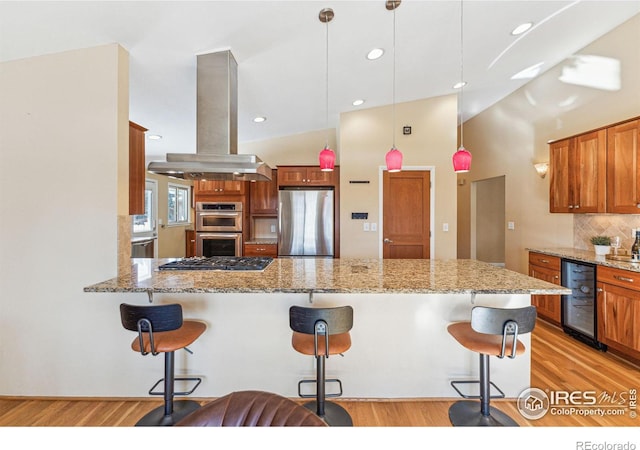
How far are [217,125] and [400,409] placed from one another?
2.55 metres

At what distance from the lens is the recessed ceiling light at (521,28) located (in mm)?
2915

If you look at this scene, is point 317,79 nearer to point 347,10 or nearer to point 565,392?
point 347,10

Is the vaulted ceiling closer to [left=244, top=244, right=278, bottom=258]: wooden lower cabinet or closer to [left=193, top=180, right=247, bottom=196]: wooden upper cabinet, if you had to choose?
[left=193, top=180, right=247, bottom=196]: wooden upper cabinet

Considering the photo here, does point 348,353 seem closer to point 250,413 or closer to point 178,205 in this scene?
point 250,413

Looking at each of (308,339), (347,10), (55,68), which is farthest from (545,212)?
(55,68)

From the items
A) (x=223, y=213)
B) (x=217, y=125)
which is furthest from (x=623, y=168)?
(x=223, y=213)

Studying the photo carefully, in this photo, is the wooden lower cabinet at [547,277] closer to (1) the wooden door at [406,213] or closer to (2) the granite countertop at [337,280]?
(1) the wooden door at [406,213]

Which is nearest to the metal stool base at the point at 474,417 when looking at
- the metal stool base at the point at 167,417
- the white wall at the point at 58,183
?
the metal stool base at the point at 167,417

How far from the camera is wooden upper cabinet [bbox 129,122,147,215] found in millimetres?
2418

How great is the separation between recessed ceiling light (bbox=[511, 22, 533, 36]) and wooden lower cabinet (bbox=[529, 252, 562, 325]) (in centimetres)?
242

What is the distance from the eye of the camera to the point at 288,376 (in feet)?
7.26

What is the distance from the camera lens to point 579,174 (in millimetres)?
3453

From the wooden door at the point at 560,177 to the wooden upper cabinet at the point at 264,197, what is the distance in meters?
3.89

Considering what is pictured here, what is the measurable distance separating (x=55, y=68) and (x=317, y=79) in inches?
85.0
